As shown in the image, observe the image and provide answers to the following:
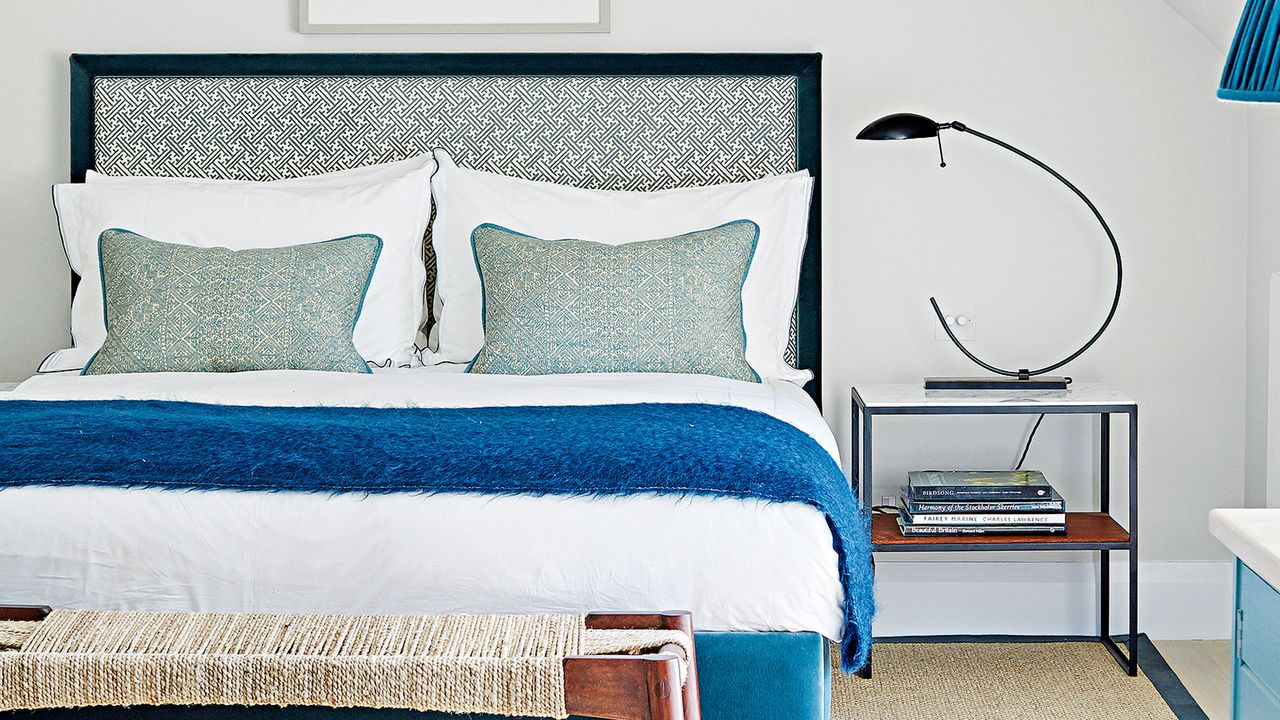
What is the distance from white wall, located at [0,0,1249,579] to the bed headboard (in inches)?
2.7

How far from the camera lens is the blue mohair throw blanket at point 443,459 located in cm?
161

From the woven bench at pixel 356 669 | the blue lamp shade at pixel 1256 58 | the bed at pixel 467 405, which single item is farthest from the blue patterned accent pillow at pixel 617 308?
the blue lamp shade at pixel 1256 58

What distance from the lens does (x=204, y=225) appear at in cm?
283

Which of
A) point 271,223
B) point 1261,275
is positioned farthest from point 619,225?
point 1261,275

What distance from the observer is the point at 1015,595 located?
3123 mm

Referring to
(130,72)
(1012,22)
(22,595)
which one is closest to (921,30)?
(1012,22)

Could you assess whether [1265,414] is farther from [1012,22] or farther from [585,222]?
[585,222]

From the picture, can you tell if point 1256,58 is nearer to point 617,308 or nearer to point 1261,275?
point 617,308

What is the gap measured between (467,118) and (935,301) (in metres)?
1.39

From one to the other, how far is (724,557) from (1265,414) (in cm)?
203

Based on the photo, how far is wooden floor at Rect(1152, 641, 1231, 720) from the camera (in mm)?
2559

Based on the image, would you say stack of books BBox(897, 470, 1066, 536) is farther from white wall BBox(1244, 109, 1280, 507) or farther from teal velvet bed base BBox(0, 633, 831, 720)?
teal velvet bed base BBox(0, 633, 831, 720)

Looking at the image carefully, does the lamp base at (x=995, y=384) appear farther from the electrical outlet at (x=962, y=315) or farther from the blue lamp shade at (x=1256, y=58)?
the blue lamp shade at (x=1256, y=58)

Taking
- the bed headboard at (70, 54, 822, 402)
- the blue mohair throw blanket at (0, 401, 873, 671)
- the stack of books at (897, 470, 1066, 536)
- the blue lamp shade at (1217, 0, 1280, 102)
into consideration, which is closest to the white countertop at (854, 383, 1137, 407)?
the stack of books at (897, 470, 1066, 536)
